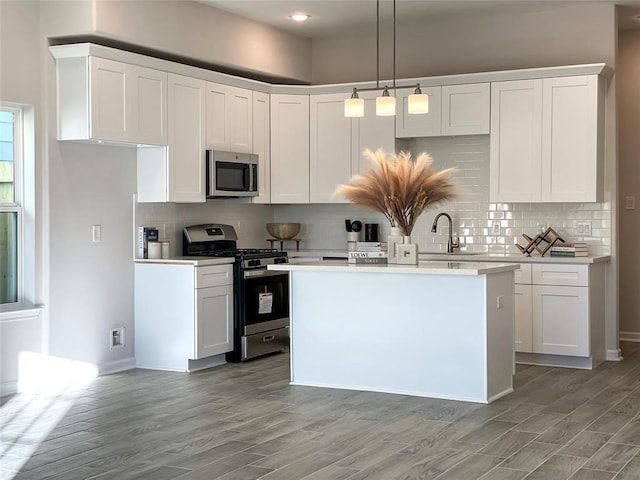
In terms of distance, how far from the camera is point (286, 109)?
7973 mm

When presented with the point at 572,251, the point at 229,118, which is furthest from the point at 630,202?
the point at 229,118

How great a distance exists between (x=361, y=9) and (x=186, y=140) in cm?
198

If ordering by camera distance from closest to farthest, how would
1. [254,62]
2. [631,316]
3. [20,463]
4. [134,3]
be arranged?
[20,463]
[134,3]
[254,62]
[631,316]


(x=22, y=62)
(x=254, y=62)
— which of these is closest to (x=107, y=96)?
(x=22, y=62)

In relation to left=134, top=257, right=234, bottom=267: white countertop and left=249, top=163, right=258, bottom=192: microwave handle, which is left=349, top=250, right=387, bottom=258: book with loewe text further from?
left=249, top=163, right=258, bottom=192: microwave handle

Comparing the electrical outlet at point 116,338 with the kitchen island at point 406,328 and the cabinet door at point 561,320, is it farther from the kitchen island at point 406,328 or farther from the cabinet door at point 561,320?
the cabinet door at point 561,320

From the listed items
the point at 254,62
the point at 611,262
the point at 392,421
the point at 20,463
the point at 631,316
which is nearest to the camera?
the point at 20,463

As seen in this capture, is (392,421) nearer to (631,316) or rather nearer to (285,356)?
(285,356)

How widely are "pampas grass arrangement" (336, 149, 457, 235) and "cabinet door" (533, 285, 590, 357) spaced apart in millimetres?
1589

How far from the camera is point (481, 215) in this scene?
773cm

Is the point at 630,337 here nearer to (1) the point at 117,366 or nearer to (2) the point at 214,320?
(2) the point at 214,320

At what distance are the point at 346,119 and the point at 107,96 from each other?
2.55 meters

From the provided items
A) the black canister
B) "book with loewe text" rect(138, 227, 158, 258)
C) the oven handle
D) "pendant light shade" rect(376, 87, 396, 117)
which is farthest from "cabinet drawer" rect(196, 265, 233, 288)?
"pendant light shade" rect(376, 87, 396, 117)

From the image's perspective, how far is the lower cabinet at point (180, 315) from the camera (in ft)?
21.7
